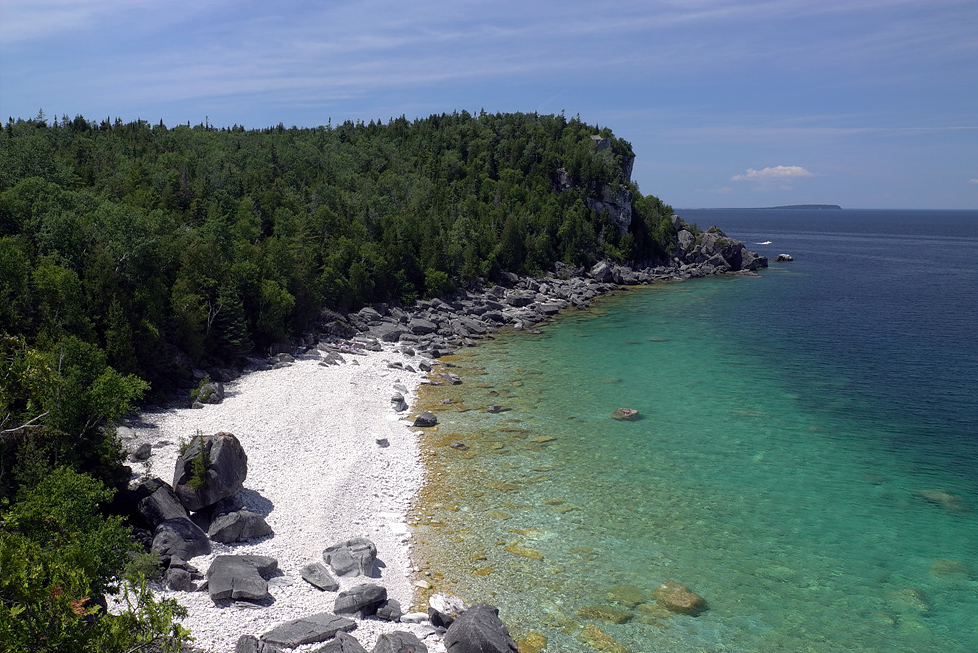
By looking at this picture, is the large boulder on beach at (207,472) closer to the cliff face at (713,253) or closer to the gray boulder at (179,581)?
the gray boulder at (179,581)

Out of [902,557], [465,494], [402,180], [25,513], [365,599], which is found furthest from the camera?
[402,180]

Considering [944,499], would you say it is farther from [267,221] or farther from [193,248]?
[267,221]

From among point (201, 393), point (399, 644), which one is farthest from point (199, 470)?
point (201, 393)

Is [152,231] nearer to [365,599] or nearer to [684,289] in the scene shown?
[365,599]

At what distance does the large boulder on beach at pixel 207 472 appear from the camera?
3077 cm

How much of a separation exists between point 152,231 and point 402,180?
7640cm

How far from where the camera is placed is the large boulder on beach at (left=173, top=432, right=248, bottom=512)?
3077 centimetres

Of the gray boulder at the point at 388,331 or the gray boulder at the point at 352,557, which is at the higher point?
the gray boulder at the point at 388,331

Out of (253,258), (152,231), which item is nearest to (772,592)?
(152,231)

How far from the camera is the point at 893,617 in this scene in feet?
86.4

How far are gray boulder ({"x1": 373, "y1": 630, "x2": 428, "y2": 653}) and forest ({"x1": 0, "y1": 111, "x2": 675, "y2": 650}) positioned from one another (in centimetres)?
925

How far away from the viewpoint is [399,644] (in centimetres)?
2261

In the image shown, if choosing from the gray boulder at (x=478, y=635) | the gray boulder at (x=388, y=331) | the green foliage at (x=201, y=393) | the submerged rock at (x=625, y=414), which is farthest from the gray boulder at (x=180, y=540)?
the gray boulder at (x=388, y=331)

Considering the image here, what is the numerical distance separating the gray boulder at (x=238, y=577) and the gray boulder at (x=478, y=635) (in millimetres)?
8086
